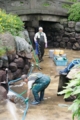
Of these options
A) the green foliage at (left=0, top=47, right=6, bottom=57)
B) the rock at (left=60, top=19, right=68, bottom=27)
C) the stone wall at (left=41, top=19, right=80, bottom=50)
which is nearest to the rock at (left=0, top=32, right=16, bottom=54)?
the green foliage at (left=0, top=47, right=6, bottom=57)

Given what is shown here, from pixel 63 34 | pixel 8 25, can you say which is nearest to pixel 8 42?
pixel 8 25

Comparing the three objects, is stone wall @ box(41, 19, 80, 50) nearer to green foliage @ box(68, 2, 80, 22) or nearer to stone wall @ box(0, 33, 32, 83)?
green foliage @ box(68, 2, 80, 22)

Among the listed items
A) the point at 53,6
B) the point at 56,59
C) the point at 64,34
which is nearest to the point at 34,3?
the point at 53,6

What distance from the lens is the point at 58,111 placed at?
8203 millimetres

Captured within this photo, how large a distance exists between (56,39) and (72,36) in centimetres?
118

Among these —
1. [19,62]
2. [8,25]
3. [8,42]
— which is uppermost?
[8,42]

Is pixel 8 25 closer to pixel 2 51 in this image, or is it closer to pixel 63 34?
pixel 2 51

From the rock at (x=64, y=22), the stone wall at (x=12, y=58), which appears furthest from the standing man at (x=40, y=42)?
the rock at (x=64, y=22)

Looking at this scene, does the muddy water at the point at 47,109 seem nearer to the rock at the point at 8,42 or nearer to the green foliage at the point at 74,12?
the rock at the point at 8,42

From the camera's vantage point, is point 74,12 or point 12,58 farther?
point 74,12

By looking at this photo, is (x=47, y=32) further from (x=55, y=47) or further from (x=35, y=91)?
(x=35, y=91)

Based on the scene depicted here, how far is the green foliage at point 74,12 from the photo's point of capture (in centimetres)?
1853

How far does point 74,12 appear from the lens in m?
18.7

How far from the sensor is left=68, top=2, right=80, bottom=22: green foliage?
730 inches
